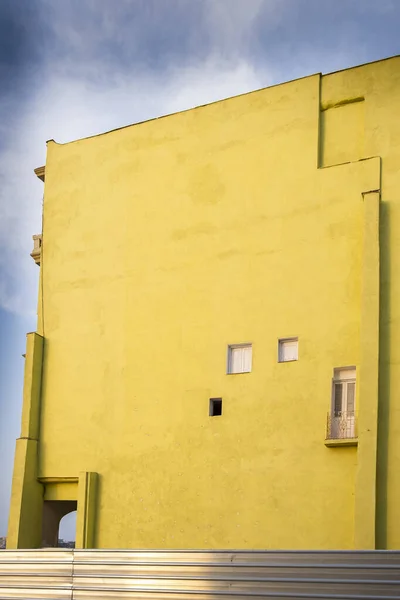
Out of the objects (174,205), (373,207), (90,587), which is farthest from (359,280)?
(90,587)

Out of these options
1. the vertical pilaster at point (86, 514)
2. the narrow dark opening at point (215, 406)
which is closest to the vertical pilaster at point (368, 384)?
the narrow dark opening at point (215, 406)

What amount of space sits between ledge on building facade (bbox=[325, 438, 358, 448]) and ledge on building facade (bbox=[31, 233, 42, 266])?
438 inches

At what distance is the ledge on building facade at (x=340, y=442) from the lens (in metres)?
20.8

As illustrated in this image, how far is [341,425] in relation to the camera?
841 inches

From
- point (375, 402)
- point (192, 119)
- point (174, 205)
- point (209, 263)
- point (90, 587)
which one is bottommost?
point (90, 587)

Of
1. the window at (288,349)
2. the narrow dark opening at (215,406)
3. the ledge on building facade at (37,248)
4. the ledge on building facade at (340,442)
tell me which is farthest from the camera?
the ledge on building facade at (37,248)

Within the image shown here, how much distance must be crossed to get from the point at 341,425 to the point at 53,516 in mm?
A: 9694

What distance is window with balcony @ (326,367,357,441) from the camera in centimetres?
2127

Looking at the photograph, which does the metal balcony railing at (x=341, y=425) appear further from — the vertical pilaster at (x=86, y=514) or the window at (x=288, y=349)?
the vertical pilaster at (x=86, y=514)

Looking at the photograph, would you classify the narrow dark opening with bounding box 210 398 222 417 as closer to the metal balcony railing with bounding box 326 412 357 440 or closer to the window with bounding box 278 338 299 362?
the window with bounding box 278 338 299 362

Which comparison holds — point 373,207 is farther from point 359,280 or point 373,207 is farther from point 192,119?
point 192,119

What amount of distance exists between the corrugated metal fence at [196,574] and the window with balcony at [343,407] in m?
8.83

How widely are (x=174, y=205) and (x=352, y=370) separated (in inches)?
278

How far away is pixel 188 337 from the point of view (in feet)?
78.9
